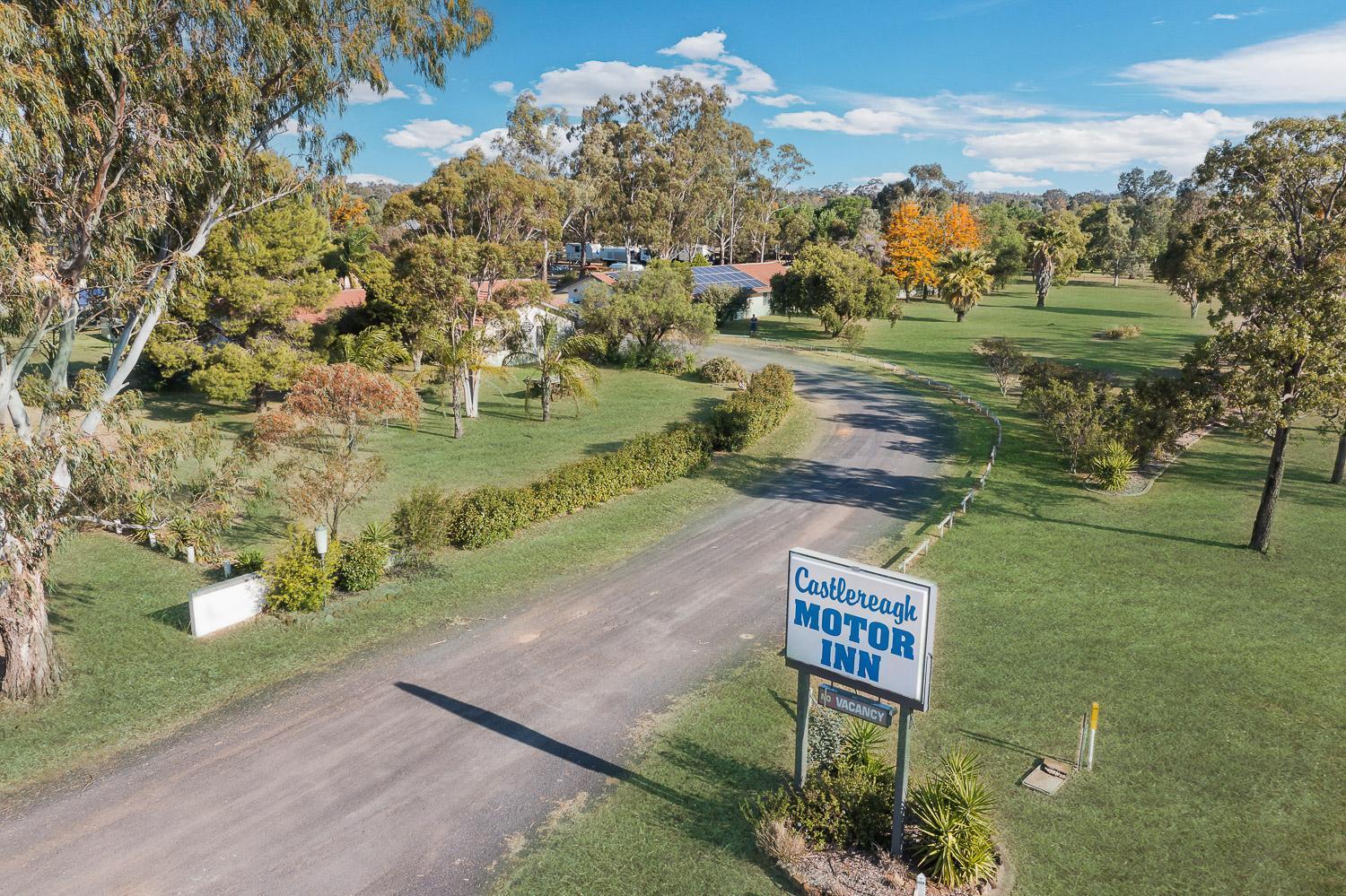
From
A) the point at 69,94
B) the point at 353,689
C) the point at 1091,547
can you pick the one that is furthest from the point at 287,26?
the point at 1091,547

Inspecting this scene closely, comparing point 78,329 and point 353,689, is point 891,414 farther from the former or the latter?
point 78,329

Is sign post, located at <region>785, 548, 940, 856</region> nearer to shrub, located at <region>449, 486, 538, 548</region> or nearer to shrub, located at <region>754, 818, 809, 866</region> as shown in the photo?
shrub, located at <region>754, 818, 809, 866</region>

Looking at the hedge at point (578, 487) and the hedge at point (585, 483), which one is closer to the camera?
the hedge at point (585, 483)

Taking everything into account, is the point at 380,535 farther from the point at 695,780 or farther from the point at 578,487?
the point at 695,780

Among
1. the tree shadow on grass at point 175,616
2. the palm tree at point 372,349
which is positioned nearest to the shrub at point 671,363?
the palm tree at point 372,349

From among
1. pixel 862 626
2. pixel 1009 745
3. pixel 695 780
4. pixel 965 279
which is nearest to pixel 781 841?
pixel 695 780

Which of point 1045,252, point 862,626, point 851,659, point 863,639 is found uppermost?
point 1045,252

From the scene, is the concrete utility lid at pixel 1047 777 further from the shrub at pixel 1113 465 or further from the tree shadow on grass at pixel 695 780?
the shrub at pixel 1113 465
